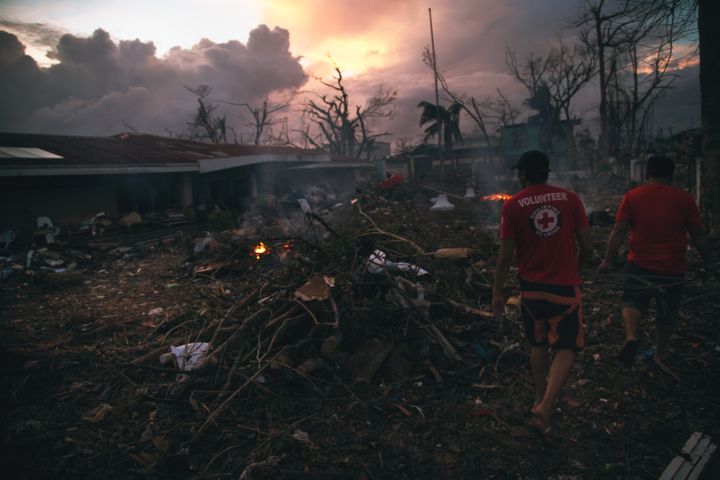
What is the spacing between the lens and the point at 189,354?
354cm

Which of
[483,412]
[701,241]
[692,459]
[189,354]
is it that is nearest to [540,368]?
[483,412]

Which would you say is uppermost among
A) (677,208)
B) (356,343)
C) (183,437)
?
(677,208)

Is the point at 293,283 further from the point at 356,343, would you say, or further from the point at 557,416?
the point at 557,416

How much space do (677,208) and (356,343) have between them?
276 cm

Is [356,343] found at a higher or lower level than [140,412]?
higher

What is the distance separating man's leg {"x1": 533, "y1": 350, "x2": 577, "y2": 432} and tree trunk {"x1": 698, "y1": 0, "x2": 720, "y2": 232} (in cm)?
571

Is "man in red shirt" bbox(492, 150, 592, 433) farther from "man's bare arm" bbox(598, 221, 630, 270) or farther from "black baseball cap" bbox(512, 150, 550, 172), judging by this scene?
"man's bare arm" bbox(598, 221, 630, 270)

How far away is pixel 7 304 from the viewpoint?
6.40 m

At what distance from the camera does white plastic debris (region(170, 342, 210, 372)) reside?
3.47m

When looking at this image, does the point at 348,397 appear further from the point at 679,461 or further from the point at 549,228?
the point at 679,461

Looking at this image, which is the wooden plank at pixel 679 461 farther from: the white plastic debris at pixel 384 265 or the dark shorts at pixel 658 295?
the white plastic debris at pixel 384 265

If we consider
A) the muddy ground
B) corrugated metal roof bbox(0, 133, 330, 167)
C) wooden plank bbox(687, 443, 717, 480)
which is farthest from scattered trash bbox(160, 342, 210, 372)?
corrugated metal roof bbox(0, 133, 330, 167)

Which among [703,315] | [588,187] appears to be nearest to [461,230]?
[703,315]

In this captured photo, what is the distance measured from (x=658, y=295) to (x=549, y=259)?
1.20m
